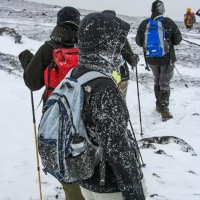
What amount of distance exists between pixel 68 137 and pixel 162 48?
5894 mm

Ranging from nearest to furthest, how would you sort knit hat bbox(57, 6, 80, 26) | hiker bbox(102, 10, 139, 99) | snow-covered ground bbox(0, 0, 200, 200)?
knit hat bbox(57, 6, 80, 26), snow-covered ground bbox(0, 0, 200, 200), hiker bbox(102, 10, 139, 99)

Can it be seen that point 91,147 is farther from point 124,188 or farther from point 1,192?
point 1,192

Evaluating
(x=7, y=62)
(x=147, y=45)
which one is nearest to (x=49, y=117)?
(x=147, y=45)

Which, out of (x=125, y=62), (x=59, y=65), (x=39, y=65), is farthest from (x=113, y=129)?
(x=125, y=62)

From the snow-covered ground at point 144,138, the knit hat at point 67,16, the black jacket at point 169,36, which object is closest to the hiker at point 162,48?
the black jacket at point 169,36

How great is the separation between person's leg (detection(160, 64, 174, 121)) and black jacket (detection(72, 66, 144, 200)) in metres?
5.92

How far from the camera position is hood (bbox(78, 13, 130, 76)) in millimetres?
2264

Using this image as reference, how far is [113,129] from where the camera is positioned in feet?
7.04

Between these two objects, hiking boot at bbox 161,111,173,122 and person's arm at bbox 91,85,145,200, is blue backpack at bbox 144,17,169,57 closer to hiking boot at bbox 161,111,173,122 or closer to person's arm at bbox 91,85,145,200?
hiking boot at bbox 161,111,173,122

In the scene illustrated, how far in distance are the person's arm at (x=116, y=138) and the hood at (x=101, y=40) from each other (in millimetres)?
258

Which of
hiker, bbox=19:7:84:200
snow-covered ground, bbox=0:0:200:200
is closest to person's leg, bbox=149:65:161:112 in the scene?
snow-covered ground, bbox=0:0:200:200

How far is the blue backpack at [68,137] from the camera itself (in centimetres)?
221

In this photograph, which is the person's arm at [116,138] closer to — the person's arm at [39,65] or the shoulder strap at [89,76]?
the shoulder strap at [89,76]

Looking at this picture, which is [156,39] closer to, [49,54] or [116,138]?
[49,54]
